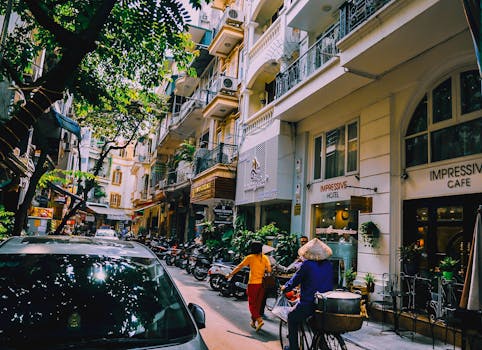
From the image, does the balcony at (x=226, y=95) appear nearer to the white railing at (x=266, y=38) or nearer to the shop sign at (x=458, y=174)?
the white railing at (x=266, y=38)

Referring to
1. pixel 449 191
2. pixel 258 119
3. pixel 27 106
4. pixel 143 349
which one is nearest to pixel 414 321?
pixel 449 191

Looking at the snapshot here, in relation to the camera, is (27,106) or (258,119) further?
(258,119)

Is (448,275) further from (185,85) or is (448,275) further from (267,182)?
(185,85)

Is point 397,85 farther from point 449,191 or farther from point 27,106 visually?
point 27,106

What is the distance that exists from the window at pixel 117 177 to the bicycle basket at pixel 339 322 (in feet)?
203

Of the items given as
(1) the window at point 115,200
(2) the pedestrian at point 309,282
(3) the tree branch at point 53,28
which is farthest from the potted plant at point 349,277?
(1) the window at point 115,200

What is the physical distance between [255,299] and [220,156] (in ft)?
38.7

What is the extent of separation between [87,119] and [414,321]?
17.2 m

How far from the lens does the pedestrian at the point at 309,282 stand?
5.06 meters

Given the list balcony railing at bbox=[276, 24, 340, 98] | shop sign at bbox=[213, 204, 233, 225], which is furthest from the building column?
balcony railing at bbox=[276, 24, 340, 98]

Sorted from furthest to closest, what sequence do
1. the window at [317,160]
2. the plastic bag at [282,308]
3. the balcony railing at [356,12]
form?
the window at [317,160], the balcony railing at [356,12], the plastic bag at [282,308]

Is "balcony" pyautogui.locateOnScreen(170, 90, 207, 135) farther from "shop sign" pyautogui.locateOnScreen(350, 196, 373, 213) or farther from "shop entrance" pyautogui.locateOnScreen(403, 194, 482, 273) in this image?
"shop entrance" pyautogui.locateOnScreen(403, 194, 482, 273)

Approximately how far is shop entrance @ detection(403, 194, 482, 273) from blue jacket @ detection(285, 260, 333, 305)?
4.14 m

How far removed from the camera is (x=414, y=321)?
7.66 m
